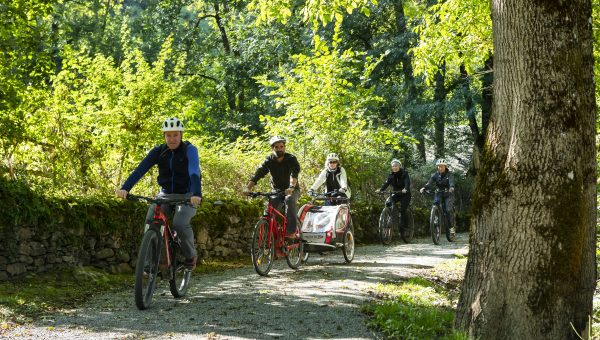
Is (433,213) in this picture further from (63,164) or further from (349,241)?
(63,164)

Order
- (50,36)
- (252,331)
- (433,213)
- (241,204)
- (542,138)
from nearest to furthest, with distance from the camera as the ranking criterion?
(542,138), (252,331), (50,36), (241,204), (433,213)

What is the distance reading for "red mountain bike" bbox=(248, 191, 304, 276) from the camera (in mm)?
10570

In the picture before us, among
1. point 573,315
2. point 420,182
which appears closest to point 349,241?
point 573,315

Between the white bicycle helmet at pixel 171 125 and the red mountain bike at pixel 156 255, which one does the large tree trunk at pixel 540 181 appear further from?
the white bicycle helmet at pixel 171 125

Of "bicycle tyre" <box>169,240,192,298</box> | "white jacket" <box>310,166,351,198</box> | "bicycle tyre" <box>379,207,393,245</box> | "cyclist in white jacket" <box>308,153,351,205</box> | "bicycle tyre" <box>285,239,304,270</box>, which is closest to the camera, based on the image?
"bicycle tyre" <box>169,240,192,298</box>

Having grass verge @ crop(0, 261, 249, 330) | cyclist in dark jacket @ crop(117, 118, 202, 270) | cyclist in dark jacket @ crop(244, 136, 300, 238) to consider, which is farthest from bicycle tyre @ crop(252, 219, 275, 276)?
cyclist in dark jacket @ crop(117, 118, 202, 270)

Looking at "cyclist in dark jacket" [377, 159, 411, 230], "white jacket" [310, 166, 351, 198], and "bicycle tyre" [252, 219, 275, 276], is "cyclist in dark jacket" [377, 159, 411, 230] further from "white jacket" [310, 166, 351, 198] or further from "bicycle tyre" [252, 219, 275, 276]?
"bicycle tyre" [252, 219, 275, 276]

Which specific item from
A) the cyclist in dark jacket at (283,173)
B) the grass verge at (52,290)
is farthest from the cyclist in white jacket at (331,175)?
the grass verge at (52,290)

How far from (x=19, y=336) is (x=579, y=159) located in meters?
4.84

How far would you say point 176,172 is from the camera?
328 inches

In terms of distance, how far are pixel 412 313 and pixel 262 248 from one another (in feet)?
12.1

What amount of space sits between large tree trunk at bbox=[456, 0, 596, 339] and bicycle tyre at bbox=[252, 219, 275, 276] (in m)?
4.59

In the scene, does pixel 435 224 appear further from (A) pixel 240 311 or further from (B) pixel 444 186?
(A) pixel 240 311

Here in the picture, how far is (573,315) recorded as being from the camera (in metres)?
6.27
